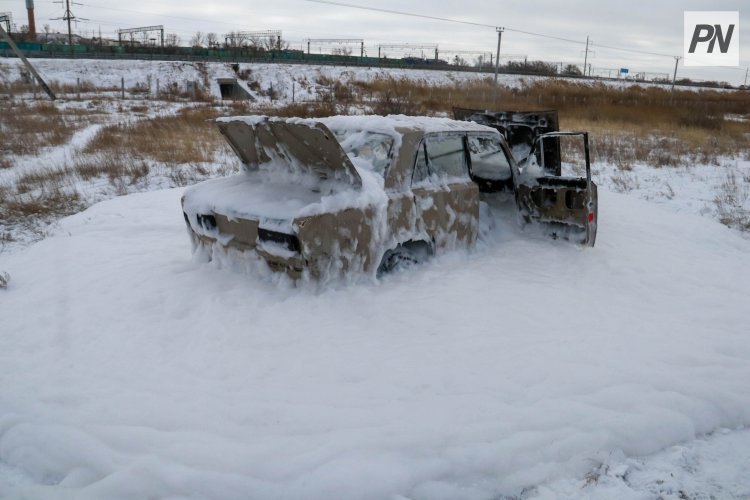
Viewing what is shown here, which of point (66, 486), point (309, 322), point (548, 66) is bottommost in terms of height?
point (66, 486)

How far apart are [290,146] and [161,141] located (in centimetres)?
1114

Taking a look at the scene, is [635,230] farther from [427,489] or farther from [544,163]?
[427,489]

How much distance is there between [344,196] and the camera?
4125 mm

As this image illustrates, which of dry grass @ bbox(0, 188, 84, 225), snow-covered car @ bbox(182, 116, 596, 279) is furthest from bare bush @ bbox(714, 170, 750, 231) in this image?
dry grass @ bbox(0, 188, 84, 225)

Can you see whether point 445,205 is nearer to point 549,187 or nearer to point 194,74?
point 549,187

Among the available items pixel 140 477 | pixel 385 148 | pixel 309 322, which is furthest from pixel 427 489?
pixel 385 148

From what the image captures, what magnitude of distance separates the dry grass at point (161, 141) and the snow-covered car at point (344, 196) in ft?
20.5

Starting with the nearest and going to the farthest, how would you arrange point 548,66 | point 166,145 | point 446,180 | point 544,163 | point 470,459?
point 470,459
point 446,180
point 544,163
point 166,145
point 548,66

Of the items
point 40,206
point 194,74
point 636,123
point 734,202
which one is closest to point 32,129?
point 40,206

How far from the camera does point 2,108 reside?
22672mm

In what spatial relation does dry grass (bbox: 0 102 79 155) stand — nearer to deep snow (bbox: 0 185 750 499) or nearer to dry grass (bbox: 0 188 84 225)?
dry grass (bbox: 0 188 84 225)

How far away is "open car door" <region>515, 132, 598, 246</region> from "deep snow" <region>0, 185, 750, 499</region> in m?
0.41

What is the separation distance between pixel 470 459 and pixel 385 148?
108 inches

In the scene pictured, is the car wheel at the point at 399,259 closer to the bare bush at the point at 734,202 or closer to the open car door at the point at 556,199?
the open car door at the point at 556,199
